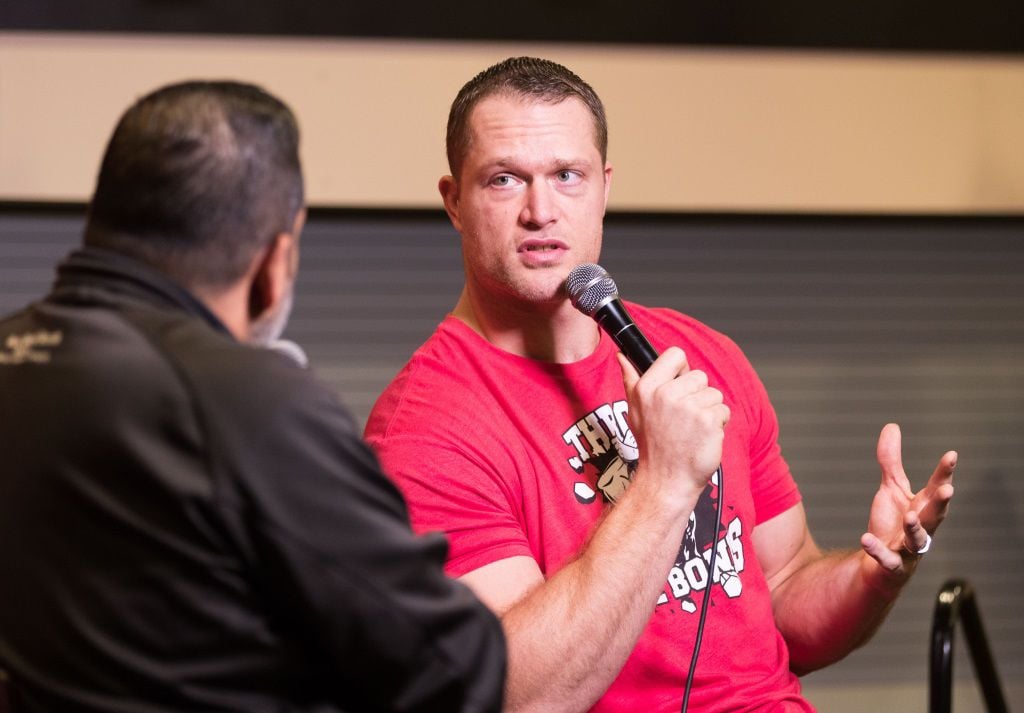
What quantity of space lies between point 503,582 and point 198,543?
768 mm

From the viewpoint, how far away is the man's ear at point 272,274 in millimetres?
1323

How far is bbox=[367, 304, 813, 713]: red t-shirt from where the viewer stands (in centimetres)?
192

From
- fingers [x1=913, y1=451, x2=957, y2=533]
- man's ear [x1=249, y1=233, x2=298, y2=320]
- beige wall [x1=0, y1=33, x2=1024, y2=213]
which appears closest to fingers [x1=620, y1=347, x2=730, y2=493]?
fingers [x1=913, y1=451, x2=957, y2=533]

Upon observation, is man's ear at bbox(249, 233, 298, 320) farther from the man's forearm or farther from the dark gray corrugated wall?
the dark gray corrugated wall

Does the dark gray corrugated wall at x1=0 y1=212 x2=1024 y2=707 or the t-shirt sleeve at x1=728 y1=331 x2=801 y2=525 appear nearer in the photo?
the t-shirt sleeve at x1=728 y1=331 x2=801 y2=525

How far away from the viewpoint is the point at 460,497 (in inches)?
75.1

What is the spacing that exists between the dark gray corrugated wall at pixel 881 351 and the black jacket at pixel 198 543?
9.05 ft

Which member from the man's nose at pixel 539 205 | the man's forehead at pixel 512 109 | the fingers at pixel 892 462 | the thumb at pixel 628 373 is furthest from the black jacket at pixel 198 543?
the fingers at pixel 892 462

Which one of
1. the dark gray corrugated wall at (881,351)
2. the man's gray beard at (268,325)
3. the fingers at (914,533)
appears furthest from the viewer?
the dark gray corrugated wall at (881,351)

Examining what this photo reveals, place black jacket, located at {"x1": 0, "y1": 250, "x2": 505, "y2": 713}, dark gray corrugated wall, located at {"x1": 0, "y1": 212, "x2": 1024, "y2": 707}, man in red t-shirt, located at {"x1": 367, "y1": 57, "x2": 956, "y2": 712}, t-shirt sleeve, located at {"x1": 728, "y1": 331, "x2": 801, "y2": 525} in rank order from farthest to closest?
dark gray corrugated wall, located at {"x1": 0, "y1": 212, "x2": 1024, "y2": 707} < t-shirt sleeve, located at {"x1": 728, "y1": 331, "x2": 801, "y2": 525} < man in red t-shirt, located at {"x1": 367, "y1": 57, "x2": 956, "y2": 712} < black jacket, located at {"x1": 0, "y1": 250, "x2": 505, "y2": 713}

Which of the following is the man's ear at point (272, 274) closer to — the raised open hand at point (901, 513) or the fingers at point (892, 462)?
the raised open hand at point (901, 513)

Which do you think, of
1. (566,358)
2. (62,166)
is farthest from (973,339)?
(62,166)

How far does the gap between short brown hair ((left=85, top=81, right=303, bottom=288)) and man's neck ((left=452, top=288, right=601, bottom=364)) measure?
87 centimetres

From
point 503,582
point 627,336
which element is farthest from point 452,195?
point 503,582
